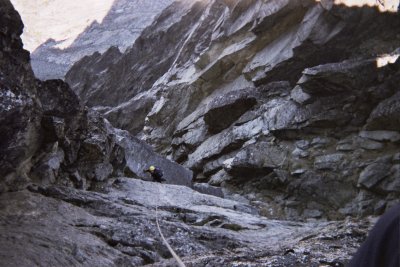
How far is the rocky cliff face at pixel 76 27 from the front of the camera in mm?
56906

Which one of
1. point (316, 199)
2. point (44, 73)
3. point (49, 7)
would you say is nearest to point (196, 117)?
point (316, 199)

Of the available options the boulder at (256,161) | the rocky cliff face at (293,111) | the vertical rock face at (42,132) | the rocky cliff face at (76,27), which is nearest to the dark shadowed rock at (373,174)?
the rocky cliff face at (293,111)

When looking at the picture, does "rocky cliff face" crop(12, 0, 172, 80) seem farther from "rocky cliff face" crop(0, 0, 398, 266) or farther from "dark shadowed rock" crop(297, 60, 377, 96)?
"rocky cliff face" crop(0, 0, 398, 266)

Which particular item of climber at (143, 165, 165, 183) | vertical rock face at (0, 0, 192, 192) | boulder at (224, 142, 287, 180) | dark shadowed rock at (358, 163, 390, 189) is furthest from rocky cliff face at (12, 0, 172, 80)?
vertical rock face at (0, 0, 192, 192)

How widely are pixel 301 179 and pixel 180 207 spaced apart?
304 inches

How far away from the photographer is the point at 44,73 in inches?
2034

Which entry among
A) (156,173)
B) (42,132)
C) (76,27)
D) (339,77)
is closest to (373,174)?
(339,77)

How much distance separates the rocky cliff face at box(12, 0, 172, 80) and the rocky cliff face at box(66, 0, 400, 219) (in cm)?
3218

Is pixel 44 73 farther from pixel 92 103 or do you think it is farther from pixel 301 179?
pixel 301 179

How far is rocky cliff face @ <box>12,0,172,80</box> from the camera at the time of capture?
56.9 metres

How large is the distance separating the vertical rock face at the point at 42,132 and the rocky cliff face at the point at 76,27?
4482 cm

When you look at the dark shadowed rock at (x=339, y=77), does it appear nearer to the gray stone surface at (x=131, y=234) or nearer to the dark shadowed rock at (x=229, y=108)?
the dark shadowed rock at (x=229, y=108)

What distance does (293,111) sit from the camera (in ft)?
56.9

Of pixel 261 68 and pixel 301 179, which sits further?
pixel 261 68
